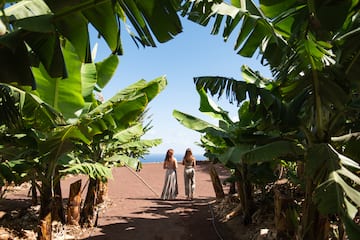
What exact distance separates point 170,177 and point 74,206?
14.2 ft

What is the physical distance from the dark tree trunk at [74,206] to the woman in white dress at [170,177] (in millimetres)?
4192

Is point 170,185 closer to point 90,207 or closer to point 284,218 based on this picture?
point 90,207

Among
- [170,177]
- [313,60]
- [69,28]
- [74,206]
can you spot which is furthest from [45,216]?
[170,177]

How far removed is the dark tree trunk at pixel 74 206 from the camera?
23.7 ft

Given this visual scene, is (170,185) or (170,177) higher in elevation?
(170,177)

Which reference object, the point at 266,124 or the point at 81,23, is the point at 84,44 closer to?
the point at 81,23

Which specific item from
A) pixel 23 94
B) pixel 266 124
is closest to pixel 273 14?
pixel 266 124

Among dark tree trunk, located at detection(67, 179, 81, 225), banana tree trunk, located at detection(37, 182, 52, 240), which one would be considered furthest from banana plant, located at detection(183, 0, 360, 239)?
dark tree trunk, located at detection(67, 179, 81, 225)

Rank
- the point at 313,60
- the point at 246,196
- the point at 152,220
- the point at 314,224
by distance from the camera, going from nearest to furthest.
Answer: the point at 313,60, the point at 314,224, the point at 246,196, the point at 152,220

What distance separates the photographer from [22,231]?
6621mm

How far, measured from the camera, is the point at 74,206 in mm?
7234

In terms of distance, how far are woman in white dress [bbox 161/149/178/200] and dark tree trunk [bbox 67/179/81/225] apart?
4.19m

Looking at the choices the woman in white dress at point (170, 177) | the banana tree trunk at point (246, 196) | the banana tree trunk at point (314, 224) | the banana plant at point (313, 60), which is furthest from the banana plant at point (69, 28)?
the woman in white dress at point (170, 177)

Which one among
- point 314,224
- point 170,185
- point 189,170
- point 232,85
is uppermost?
point 232,85
